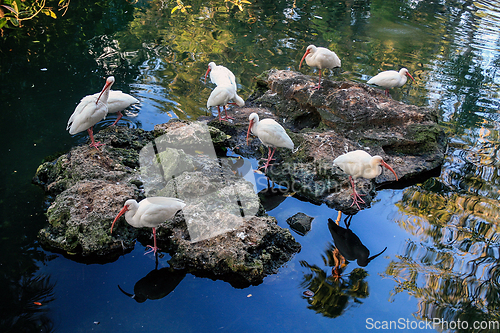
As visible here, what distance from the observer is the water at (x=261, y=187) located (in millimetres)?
3674

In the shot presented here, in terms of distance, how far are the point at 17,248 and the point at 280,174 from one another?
367 centimetres

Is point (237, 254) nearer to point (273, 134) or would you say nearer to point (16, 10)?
point (273, 134)

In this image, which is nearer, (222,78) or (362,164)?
(362,164)

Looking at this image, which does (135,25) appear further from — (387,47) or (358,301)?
(358,301)

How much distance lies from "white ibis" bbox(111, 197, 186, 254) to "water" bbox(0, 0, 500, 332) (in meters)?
0.46

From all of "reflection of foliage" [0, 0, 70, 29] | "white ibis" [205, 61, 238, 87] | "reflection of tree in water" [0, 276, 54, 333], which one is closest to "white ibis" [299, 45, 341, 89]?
"white ibis" [205, 61, 238, 87]

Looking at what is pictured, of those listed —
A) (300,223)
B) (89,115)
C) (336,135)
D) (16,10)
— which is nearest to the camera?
(16,10)

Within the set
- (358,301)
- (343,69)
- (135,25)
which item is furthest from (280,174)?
(135,25)

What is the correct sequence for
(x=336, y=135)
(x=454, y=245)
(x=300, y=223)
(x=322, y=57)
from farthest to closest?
(x=322, y=57) < (x=336, y=135) < (x=300, y=223) < (x=454, y=245)

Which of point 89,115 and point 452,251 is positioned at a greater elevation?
point 89,115

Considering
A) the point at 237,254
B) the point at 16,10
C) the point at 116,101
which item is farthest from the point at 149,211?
the point at 116,101

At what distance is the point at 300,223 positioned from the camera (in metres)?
4.70

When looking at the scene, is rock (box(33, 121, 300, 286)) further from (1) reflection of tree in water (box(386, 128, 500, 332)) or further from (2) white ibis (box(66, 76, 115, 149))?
(1) reflection of tree in water (box(386, 128, 500, 332))

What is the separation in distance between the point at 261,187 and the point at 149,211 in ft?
6.80
